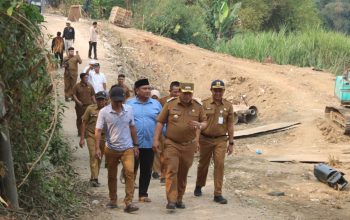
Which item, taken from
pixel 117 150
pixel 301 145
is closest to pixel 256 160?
pixel 301 145

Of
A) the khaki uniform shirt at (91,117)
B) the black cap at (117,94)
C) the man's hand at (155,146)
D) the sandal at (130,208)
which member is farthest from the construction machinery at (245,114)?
the black cap at (117,94)

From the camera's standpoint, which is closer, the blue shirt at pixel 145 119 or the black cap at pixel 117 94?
the black cap at pixel 117 94

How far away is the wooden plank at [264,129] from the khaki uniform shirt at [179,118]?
9.00 meters

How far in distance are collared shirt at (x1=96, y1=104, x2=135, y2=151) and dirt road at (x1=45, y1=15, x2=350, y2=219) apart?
0.88 meters

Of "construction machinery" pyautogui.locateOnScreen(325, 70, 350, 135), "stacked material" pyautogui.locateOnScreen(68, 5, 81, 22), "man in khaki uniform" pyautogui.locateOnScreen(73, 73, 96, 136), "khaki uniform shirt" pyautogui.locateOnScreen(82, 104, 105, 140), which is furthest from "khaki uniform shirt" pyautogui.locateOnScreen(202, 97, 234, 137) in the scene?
"stacked material" pyautogui.locateOnScreen(68, 5, 81, 22)

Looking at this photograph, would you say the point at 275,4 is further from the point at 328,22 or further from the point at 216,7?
the point at 328,22

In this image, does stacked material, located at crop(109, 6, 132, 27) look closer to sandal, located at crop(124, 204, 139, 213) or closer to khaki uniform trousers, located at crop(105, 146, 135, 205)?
khaki uniform trousers, located at crop(105, 146, 135, 205)

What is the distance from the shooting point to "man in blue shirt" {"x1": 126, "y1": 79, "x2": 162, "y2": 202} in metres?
8.83

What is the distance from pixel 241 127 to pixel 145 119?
1062cm

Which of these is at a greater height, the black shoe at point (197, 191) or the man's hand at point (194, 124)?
the man's hand at point (194, 124)

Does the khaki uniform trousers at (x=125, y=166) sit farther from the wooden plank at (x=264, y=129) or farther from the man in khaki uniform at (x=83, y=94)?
the wooden plank at (x=264, y=129)

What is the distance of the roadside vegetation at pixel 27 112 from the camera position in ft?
21.2

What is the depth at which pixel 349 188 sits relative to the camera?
11570 mm

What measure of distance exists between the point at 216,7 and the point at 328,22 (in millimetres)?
38646
